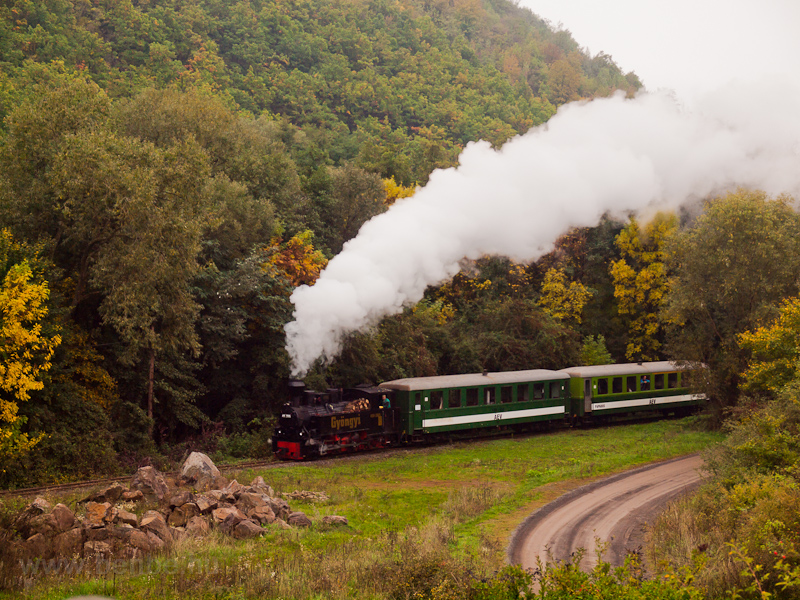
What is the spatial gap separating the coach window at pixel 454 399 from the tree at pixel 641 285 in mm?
23964

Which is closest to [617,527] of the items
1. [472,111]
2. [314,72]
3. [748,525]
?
[748,525]

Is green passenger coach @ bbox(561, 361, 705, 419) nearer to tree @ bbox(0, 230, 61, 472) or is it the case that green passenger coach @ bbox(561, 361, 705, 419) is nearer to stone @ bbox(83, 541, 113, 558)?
tree @ bbox(0, 230, 61, 472)

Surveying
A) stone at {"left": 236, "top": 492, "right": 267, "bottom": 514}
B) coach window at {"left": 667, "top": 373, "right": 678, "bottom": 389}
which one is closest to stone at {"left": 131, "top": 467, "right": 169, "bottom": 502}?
stone at {"left": 236, "top": 492, "right": 267, "bottom": 514}

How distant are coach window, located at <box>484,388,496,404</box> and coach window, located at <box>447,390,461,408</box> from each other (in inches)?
62.8

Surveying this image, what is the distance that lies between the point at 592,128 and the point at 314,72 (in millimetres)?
66215

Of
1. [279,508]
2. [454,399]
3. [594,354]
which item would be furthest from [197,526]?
[594,354]

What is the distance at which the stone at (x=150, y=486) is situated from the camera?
1848 centimetres

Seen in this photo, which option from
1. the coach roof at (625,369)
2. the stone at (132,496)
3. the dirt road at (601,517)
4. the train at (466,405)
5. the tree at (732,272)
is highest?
the tree at (732,272)

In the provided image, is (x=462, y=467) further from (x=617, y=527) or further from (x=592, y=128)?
(x=592, y=128)

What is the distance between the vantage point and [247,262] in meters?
31.5

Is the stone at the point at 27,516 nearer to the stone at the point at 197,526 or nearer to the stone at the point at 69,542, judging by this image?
the stone at the point at 69,542

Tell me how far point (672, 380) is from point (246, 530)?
2994 centimetres

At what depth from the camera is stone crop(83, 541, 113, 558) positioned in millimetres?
13914

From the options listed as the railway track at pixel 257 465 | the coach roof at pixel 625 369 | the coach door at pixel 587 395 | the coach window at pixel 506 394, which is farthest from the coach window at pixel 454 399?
the coach door at pixel 587 395
